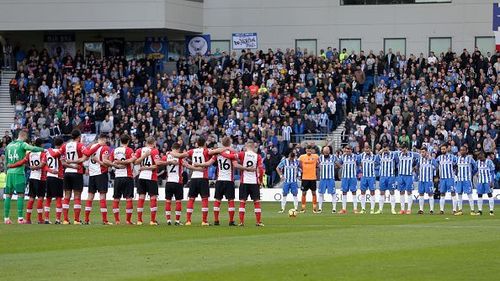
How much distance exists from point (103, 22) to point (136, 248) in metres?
42.5

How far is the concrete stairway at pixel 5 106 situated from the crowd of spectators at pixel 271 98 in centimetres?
101

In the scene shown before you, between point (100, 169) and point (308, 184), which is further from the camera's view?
point (308, 184)

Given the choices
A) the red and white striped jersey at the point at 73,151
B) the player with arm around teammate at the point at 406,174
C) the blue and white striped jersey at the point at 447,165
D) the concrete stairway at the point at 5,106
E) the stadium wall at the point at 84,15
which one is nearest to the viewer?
the red and white striped jersey at the point at 73,151

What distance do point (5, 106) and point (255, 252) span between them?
44892mm

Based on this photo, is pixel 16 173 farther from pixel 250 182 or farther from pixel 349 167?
pixel 349 167

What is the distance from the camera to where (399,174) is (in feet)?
145

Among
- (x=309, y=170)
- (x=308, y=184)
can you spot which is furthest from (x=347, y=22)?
(x=308, y=184)

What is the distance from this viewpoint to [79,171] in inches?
1353

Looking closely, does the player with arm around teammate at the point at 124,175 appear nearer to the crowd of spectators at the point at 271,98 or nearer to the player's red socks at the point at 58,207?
the player's red socks at the point at 58,207

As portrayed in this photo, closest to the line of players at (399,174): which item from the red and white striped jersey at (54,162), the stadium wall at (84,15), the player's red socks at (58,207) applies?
the player's red socks at (58,207)

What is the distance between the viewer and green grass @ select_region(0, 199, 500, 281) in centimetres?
2089

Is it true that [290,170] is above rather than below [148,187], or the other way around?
above

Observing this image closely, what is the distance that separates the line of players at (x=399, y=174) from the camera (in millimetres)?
43062

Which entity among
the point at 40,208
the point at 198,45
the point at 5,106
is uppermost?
the point at 198,45
